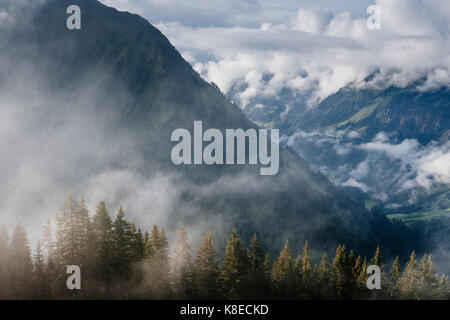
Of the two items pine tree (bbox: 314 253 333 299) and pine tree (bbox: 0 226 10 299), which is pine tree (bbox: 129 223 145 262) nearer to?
pine tree (bbox: 0 226 10 299)

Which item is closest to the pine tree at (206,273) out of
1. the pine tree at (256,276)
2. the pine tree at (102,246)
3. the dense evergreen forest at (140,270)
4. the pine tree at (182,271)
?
the dense evergreen forest at (140,270)

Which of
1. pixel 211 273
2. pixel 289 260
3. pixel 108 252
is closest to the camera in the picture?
pixel 108 252

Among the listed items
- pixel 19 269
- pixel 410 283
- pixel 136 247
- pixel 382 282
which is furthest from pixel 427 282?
pixel 19 269

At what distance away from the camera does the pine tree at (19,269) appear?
59.5m

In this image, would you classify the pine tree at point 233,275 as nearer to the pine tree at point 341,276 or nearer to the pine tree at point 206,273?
the pine tree at point 206,273

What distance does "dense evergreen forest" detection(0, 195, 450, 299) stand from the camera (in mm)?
60562

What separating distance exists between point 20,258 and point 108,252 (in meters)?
12.3

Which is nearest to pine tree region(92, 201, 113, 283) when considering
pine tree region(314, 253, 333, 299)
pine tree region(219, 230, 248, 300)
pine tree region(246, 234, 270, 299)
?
pine tree region(219, 230, 248, 300)

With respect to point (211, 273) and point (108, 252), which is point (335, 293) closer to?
point (211, 273)

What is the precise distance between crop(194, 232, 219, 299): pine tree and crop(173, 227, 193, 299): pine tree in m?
1.19

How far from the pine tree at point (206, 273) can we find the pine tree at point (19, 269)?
24817 mm

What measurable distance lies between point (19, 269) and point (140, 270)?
17019 millimetres
